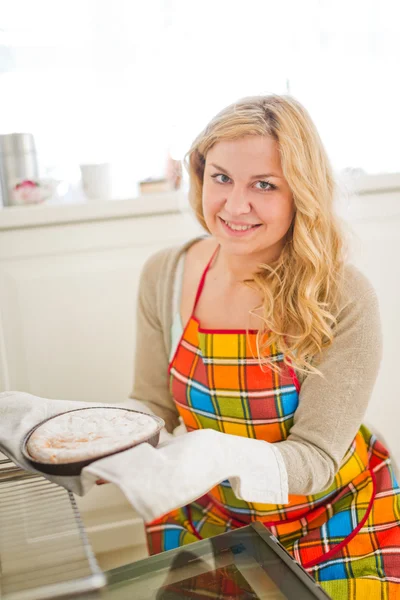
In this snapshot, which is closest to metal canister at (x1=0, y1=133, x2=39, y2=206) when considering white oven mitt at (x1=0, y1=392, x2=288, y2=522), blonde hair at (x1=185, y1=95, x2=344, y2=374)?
blonde hair at (x1=185, y1=95, x2=344, y2=374)

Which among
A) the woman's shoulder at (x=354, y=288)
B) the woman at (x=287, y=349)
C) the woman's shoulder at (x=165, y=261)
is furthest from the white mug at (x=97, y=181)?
the woman's shoulder at (x=354, y=288)

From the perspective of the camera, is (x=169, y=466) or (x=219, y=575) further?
(x=219, y=575)

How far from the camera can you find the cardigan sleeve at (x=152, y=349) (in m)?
1.45

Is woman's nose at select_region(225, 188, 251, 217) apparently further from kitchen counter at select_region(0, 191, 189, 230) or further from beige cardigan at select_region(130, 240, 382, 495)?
kitchen counter at select_region(0, 191, 189, 230)

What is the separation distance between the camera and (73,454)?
0.76 m

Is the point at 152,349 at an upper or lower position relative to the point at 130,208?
lower

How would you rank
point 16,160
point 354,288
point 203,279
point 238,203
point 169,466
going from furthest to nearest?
point 16,160 → point 203,279 → point 354,288 → point 238,203 → point 169,466

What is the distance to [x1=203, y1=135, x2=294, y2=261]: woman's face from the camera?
113cm

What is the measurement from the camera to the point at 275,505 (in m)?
1.26

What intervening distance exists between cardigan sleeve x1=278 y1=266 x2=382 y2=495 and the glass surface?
195 mm

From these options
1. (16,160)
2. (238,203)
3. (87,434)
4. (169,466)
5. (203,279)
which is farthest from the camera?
(16,160)

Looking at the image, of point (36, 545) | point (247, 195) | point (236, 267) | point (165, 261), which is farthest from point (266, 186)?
point (36, 545)

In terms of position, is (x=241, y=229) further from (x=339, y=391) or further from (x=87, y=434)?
(x=87, y=434)

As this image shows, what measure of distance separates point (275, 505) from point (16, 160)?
1.10 meters
